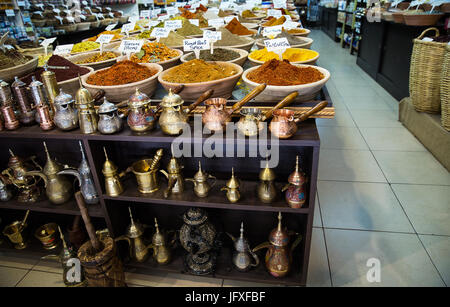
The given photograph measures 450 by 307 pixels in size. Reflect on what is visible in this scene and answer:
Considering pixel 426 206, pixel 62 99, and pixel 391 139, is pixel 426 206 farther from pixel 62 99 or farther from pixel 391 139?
pixel 62 99

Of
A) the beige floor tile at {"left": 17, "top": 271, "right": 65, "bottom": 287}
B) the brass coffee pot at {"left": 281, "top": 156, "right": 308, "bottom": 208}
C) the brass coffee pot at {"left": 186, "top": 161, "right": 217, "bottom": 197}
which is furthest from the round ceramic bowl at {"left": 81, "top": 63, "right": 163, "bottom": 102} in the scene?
the beige floor tile at {"left": 17, "top": 271, "right": 65, "bottom": 287}

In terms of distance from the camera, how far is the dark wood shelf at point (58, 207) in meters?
1.54

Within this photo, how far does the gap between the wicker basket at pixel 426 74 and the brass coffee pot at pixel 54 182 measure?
289cm

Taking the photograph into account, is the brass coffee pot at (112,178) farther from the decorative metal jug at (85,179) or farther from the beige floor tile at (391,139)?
the beige floor tile at (391,139)

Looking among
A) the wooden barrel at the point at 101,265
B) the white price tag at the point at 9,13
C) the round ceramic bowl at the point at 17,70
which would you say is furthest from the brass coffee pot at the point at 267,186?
the white price tag at the point at 9,13

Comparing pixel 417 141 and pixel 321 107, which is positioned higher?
pixel 321 107

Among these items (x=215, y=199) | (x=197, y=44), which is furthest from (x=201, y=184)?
(x=197, y=44)

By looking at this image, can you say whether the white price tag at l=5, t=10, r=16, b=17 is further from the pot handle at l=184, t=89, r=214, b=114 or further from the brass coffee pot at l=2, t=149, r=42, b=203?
the pot handle at l=184, t=89, r=214, b=114

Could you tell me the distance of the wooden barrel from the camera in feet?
4.37

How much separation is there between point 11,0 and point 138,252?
3434 millimetres

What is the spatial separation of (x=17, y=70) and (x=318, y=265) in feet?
6.14

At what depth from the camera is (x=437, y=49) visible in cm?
246
